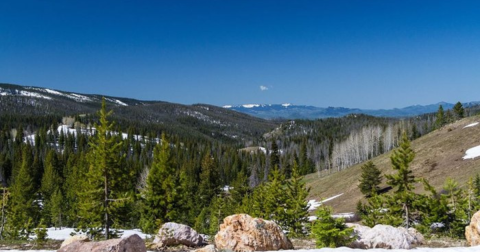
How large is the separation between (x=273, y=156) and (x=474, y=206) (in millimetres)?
75388

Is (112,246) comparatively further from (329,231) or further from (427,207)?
(427,207)

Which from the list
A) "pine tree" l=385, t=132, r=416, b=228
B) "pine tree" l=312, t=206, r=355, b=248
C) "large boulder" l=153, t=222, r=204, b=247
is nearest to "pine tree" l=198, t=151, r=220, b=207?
"pine tree" l=385, t=132, r=416, b=228

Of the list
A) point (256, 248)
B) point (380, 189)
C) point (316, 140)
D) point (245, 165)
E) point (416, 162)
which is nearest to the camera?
point (256, 248)

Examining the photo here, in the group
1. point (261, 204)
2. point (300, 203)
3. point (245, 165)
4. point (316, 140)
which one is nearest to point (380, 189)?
point (261, 204)

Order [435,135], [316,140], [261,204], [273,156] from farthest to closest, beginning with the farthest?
1. [316,140]
2. [273,156]
3. [435,135]
4. [261,204]

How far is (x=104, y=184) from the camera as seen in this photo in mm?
23281

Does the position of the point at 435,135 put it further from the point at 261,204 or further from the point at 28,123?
the point at 28,123

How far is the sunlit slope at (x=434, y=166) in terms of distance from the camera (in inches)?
1929

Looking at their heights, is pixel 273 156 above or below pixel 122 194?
below

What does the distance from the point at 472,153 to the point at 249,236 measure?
54.2 meters

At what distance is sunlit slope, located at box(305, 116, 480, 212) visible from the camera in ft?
161

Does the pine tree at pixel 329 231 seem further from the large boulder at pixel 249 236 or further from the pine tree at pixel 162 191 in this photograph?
the pine tree at pixel 162 191

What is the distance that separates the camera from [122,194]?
2353cm

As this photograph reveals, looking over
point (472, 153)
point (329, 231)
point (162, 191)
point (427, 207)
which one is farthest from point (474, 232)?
point (472, 153)
